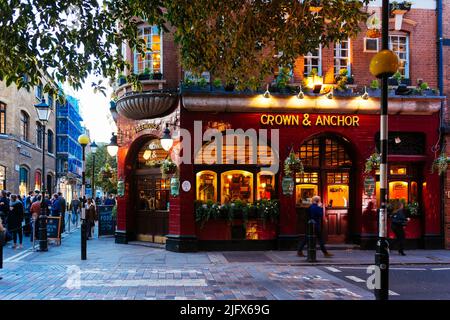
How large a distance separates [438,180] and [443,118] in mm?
2140

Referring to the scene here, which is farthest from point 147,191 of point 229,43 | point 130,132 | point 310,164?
point 229,43

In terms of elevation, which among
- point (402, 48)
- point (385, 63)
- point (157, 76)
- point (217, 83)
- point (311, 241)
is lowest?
point (311, 241)

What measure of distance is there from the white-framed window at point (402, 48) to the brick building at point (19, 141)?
1895 cm

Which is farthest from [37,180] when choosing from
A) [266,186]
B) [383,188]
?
[383,188]

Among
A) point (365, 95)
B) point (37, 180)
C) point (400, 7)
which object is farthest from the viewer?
point (37, 180)

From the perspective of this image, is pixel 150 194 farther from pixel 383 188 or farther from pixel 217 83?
pixel 383 188

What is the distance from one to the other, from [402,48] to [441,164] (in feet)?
14.1

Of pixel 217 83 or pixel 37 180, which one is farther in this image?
pixel 37 180

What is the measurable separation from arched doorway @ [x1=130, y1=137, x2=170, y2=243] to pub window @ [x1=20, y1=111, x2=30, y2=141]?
18945mm

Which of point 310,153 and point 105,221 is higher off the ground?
point 310,153

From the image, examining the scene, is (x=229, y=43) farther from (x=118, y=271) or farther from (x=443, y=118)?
(x=443, y=118)

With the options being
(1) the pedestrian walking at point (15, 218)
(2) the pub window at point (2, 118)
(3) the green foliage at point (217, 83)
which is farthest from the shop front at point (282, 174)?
(2) the pub window at point (2, 118)

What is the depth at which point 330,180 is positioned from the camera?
16.9 m

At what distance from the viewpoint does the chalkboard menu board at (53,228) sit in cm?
1686
